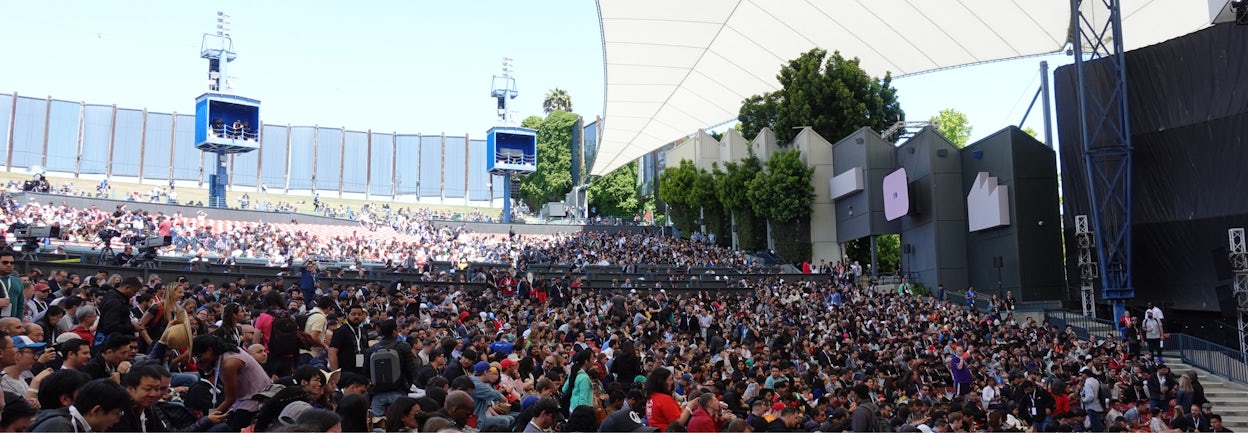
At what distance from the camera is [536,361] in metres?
11.3

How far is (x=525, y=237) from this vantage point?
5253 cm

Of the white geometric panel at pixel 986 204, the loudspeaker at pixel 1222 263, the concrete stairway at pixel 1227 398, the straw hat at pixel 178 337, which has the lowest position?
the concrete stairway at pixel 1227 398

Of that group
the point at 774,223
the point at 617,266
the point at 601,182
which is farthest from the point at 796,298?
the point at 601,182

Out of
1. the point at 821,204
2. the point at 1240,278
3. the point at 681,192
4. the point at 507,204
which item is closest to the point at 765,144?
the point at 821,204

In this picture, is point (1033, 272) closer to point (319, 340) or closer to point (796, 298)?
point (796, 298)

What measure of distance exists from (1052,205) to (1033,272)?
212 centimetres

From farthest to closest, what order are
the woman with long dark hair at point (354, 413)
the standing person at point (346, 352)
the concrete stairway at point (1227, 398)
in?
the concrete stairway at point (1227, 398)
the standing person at point (346, 352)
the woman with long dark hair at point (354, 413)

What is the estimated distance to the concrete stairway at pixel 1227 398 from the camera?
17.4 m

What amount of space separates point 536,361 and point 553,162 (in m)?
65.2

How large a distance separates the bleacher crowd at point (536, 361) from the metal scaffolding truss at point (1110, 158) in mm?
2746

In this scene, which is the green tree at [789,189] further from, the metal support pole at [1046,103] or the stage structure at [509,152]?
the stage structure at [509,152]

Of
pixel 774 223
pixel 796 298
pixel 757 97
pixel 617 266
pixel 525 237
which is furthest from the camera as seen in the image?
pixel 525 237

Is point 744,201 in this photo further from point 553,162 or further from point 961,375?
point 553,162

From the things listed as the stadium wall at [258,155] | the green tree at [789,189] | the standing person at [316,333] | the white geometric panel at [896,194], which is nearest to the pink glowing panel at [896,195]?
the white geometric panel at [896,194]
